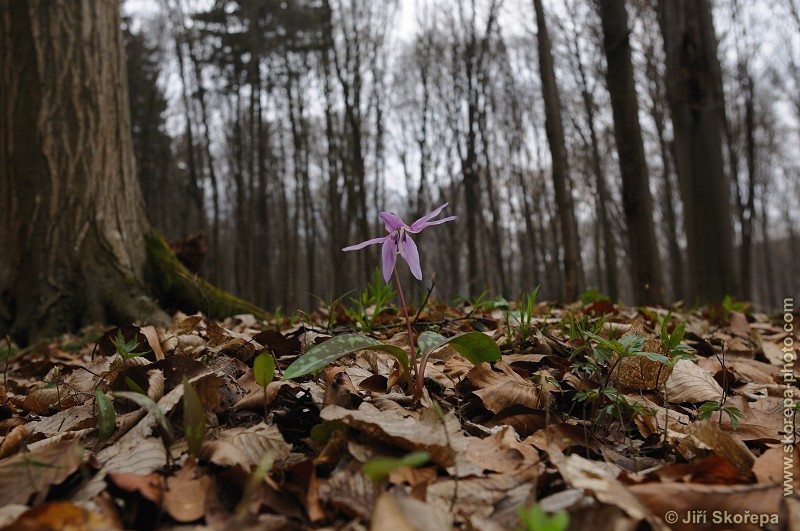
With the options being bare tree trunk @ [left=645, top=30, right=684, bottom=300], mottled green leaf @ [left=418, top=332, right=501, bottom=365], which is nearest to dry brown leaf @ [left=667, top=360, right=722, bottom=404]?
mottled green leaf @ [left=418, top=332, right=501, bottom=365]

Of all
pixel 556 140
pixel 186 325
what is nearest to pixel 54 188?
pixel 186 325

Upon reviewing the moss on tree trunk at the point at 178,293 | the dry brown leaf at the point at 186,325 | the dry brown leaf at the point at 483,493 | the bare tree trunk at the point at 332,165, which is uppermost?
the bare tree trunk at the point at 332,165

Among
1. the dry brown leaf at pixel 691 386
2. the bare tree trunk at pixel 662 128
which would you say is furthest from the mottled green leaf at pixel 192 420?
the bare tree trunk at pixel 662 128

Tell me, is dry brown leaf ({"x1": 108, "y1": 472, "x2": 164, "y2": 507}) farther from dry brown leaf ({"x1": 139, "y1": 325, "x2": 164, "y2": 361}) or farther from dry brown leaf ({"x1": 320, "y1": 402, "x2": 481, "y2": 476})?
dry brown leaf ({"x1": 139, "y1": 325, "x2": 164, "y2": 361})

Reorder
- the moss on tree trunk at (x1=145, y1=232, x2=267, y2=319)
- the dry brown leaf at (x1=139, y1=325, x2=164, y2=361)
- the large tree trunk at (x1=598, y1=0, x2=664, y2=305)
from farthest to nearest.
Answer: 1. the large tree trunk at (x1=598, y1=0, x2=664, y2=305)
2. the moss on tree trunk at (x1=145, y1=232, x2=267, y2=319)
3. the dry brown leaf at (x1=139, y1=325, x2=164, y2=361)

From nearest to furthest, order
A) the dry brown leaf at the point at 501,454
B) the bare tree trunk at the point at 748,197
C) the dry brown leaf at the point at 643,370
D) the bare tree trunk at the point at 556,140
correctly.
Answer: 1. the dry brown leaf at the point at 501,454
2. the dry brown leaf at the point at 643,370
3. the bare tree trunk at the point at 556,140
4. the bare tree trunk at the point at 748,197

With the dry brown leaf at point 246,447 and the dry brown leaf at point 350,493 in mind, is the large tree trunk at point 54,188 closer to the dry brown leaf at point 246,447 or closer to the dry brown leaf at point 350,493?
the dry brown leaf at point 246,447

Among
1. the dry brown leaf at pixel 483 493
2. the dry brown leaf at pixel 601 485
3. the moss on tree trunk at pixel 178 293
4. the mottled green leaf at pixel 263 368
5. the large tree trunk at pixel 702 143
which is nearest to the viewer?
the dry brown leaf at pixel 601 485

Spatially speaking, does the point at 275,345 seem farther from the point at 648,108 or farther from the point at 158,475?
the point at 648,108

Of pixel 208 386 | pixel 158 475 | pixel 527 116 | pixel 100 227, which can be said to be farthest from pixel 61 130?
pixel 527 116
